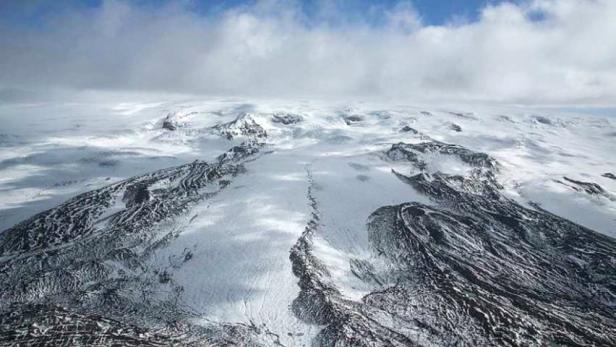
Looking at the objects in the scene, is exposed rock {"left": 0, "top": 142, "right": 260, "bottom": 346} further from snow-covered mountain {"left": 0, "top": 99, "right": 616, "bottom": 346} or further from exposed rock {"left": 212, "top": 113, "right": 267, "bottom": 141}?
exposed rock {"left": 212, "top": 113, "right": 267, "bottom": 141}

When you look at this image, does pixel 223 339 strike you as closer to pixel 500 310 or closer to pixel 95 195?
pixel 500 310

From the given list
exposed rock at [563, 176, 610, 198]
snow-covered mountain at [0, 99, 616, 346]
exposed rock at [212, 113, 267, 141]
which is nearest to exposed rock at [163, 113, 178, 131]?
exposed rock at [212, 113, 267, 141]

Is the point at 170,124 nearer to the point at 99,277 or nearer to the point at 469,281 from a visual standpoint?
the point at 99,277

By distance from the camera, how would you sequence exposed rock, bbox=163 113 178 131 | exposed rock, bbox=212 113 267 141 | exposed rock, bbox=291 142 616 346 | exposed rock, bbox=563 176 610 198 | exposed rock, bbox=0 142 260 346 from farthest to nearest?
exposed rock, bbox=163 113 178 131 < exposed rock, bbox=212 113 267 141 < exposed rock, bbox=563 176 610 198 < exposed rock, bbox=291 142 616 346 < exposed rock, bbox=0 142 260 346

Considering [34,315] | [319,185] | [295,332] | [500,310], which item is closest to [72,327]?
[34,315]

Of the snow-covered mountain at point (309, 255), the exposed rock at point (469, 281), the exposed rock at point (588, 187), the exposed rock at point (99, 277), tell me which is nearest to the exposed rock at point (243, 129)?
the snow-covered mountain at point (309, 255)

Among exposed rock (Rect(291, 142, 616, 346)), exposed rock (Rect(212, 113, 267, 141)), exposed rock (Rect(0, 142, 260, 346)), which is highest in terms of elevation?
exposed rock (Rect(212, 113, 267, 141))

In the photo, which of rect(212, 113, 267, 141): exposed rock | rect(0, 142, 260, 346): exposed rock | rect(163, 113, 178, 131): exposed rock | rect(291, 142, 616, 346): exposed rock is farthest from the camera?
rect(163, 113, 178, 131): exposed rock

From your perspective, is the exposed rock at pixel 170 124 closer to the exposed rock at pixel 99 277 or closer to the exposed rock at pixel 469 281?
the exposed rock at pixel 99 277

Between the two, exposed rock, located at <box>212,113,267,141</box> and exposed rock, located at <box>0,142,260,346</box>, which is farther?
exposed rock, located at <box>212,113,267,141</box>
